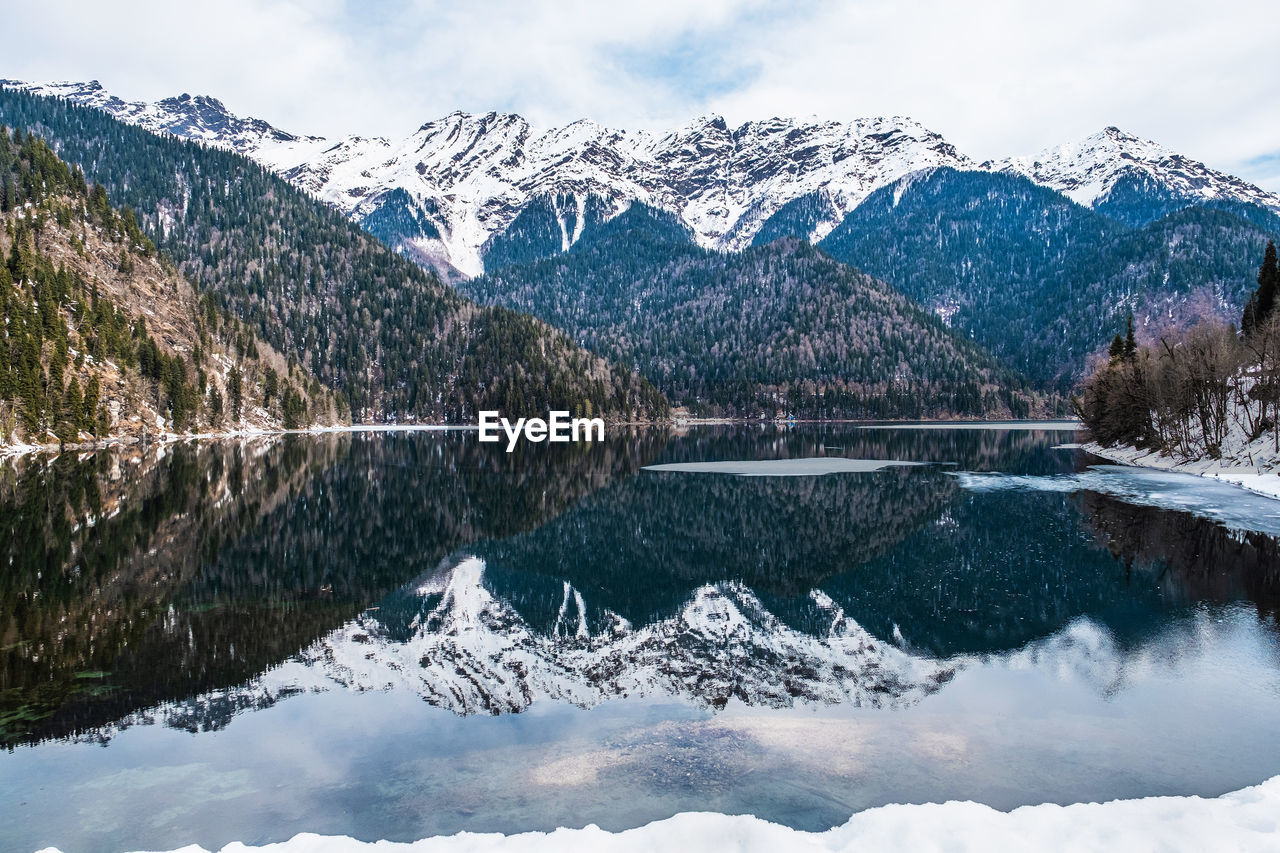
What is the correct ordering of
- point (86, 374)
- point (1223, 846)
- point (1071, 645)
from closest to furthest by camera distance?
1. point (1223, 846)
2. point (1071, 645)
3. point (86, 374)

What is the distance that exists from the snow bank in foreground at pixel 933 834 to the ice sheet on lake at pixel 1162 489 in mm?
33315

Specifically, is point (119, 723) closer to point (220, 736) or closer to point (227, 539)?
point (220, 736)

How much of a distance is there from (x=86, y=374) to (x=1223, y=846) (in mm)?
121486

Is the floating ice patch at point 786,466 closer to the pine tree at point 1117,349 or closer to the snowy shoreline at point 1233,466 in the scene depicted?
the snowy shoreline at point 1233,466

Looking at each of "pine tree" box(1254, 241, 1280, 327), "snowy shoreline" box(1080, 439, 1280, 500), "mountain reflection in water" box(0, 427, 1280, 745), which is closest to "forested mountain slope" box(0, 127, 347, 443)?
"mountain reflection in water" box(0, 427, 1280, 745)

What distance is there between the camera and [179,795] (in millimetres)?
11992

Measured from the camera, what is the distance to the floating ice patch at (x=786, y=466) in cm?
6825

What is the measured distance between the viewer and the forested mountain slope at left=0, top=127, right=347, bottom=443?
303 ft

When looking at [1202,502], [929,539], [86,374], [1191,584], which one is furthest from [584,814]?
[86,374]

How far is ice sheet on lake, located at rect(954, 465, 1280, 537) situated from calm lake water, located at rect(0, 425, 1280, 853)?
3.43 ft

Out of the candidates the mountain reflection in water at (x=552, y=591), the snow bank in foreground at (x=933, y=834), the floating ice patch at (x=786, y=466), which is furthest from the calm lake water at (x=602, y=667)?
the floating ice patch at (x=786, y=466)

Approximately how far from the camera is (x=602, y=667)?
61.2 ft

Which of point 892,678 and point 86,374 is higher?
point 86,374

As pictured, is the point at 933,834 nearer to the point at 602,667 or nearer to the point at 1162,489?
the point at 602,667
